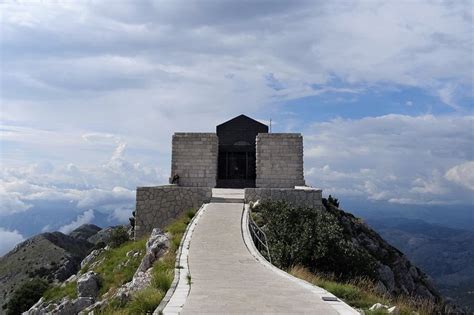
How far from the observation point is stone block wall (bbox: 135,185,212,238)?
71.3 feet

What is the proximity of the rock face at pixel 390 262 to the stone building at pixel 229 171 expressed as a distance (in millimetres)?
3439

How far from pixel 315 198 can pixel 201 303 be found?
13.7 m

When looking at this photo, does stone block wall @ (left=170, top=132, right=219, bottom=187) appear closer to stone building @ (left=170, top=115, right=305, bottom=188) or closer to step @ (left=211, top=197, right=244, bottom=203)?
stone building @ (left=170, top=115, right=305, bottom=188)

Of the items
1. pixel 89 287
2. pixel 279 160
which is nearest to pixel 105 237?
pixel 279 160

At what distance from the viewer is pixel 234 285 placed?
965 centimetres

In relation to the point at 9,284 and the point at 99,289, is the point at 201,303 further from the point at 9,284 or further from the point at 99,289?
the point at 9,284

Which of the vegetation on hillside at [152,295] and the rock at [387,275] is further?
the rock at [387,275]

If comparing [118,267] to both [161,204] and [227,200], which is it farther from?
[227,200]

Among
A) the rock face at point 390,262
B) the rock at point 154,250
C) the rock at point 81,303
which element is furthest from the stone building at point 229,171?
the rock at point 81,303

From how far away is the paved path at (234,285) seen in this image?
26.2 feet

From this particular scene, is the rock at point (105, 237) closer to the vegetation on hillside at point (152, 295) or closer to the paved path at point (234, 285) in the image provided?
the paved path at point (234, 285)

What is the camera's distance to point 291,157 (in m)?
27.8

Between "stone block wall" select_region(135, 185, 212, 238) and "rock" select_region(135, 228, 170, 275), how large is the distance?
5.26 meters

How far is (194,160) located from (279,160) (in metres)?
4.98
